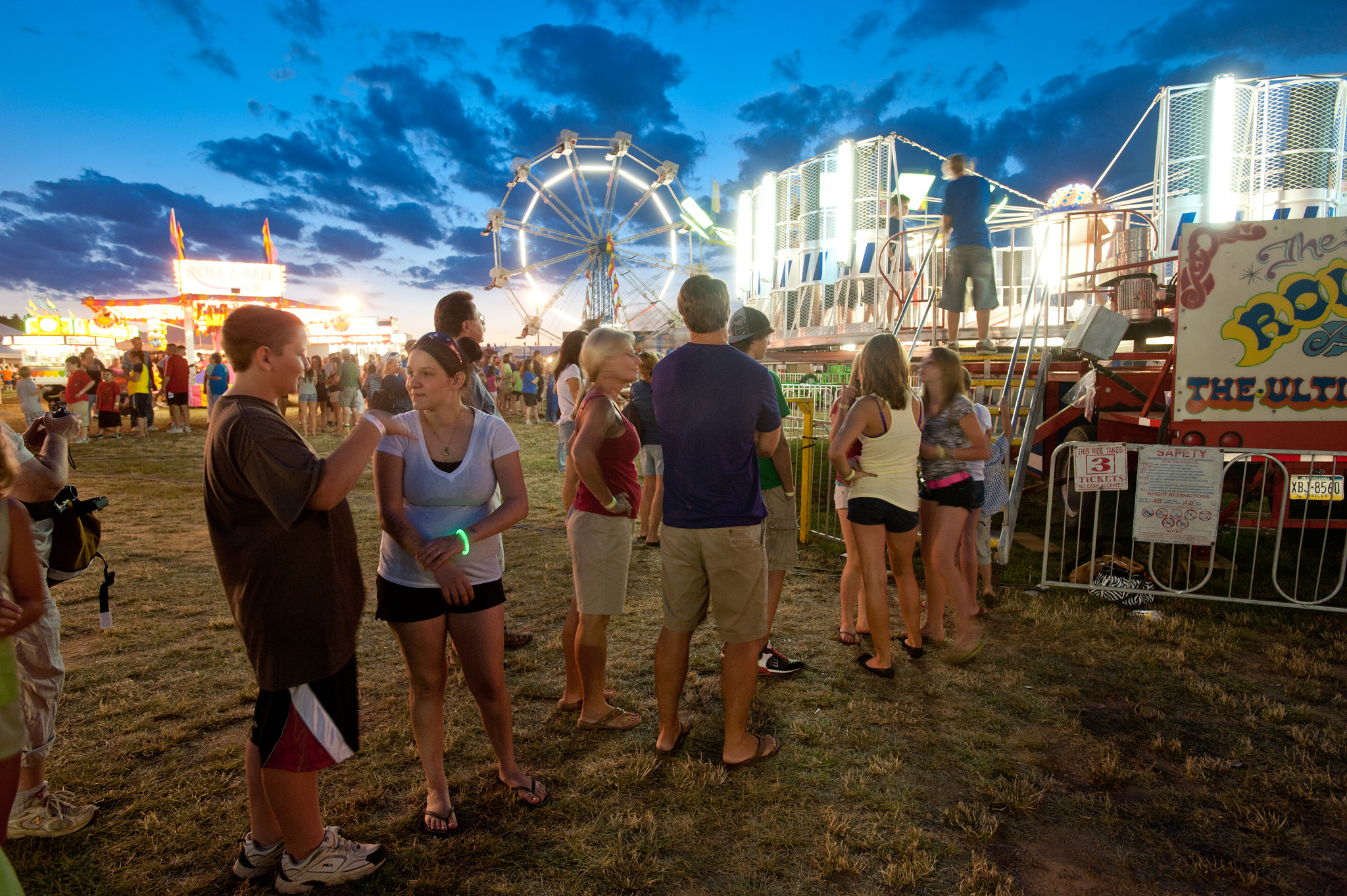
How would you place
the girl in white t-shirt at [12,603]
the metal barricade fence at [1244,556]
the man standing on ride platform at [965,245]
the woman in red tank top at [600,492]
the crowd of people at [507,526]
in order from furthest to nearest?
1. the man standing on ride platform at [965,245]
2. the metal barricade fence at [1244,556]
3. the woman in red tank top at [600,492]
4. the crowd of people at [507,526]
5. the girl in white t-shirt at [12,603]

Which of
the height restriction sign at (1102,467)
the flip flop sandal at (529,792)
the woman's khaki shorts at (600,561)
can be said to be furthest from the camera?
the height restriction sign at (1102,467)

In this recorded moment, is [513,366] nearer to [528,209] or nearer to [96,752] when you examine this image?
[528,209]

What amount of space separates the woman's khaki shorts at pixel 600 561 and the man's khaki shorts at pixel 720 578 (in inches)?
9.0

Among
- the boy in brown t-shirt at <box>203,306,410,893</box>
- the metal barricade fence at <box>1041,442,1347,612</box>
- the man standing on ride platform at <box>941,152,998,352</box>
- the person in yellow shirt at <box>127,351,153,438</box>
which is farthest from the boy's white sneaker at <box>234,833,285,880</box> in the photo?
the person in yellow shirt at <box>127,351,153,438</box>

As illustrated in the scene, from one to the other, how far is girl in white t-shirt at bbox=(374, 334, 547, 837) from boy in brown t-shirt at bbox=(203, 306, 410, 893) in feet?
0.68

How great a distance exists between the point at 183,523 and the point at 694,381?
21.9 feet

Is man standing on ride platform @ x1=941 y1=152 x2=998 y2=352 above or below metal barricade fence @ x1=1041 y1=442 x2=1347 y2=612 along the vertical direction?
above

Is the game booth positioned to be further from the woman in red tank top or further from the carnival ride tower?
the woman in red tank top

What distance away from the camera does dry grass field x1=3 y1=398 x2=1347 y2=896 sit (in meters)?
2.15

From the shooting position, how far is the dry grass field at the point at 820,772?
2150 millimetres

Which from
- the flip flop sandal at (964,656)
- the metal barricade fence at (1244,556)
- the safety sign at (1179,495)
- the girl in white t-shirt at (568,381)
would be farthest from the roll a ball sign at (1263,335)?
the girl in white t-shirt at (568,381)

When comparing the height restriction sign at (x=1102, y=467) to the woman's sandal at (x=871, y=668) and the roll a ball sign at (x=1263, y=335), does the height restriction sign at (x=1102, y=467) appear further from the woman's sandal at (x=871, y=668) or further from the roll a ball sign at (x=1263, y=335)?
the woman's sandal at (x=871, y=668)

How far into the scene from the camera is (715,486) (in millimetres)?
2494

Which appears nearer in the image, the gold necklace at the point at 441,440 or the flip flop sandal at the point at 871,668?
the gold necklace at the point at 441,440
